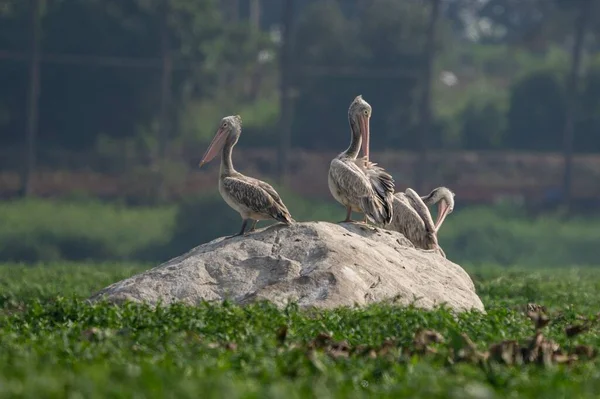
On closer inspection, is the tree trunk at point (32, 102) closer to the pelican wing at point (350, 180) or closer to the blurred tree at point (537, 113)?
the blurred tree at point (537, 113)

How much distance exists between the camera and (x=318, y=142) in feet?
152

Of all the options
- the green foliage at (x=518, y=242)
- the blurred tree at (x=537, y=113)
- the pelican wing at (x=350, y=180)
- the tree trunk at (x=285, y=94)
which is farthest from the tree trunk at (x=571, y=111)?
the pelican wing at (x=350, y=180)

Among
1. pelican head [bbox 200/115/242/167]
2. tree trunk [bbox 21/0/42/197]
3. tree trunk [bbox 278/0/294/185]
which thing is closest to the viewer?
pelican head [bbox 200/115/242/167]

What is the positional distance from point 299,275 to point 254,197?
70.6 inches

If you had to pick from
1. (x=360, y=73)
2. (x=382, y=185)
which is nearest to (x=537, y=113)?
(x=360, y=73)

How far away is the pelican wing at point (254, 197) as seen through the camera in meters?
14.9

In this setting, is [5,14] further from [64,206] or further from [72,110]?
[64,206]

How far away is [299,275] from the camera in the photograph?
13469 millimetres

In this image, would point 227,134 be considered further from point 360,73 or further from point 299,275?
point 360,73

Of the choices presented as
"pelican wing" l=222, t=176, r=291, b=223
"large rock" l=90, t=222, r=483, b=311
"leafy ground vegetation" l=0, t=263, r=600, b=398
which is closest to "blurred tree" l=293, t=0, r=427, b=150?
"pelican wing" l=222, t=176, r=291, b=223

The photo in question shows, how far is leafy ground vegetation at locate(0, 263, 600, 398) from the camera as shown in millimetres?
8180

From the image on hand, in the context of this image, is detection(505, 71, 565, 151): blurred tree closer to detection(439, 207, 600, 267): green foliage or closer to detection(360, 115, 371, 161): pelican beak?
detection(439, 207, 600, 267): green foliage

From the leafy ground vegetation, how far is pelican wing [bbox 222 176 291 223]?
2341 millimetres

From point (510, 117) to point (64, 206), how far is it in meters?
14.4
